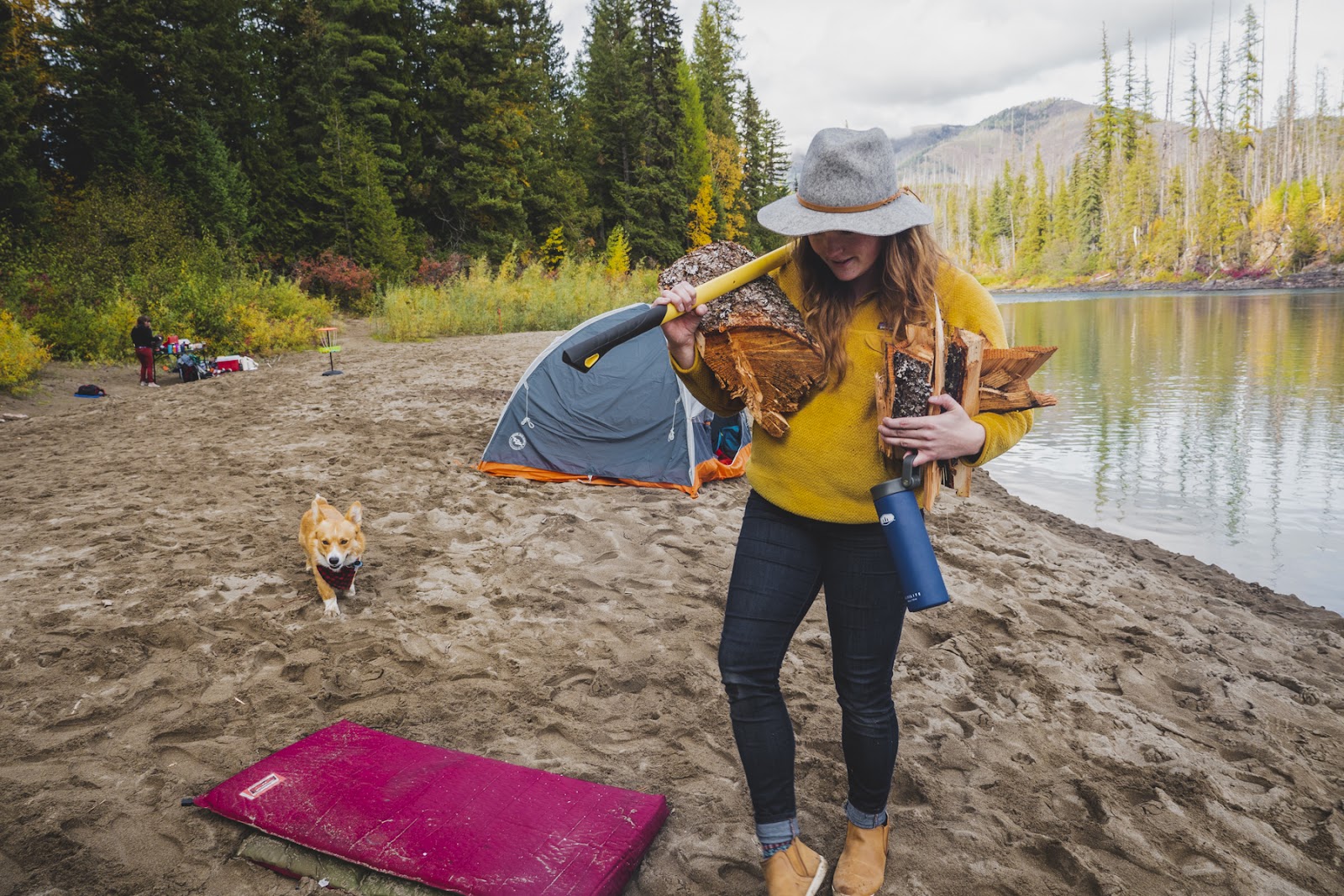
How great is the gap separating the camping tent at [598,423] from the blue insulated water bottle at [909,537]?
15.9 ft

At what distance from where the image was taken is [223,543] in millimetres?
4922

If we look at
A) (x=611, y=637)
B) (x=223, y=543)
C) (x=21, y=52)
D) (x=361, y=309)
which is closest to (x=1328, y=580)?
(x=611, y=637)

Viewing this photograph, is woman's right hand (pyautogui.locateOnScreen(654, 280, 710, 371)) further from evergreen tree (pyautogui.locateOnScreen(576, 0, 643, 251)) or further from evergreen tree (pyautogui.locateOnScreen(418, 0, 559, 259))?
evergreen tree (pyautogui.locateOnScreen(576, 0, 643, 251))

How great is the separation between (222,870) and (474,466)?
4.74 meters

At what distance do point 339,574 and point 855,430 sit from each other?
3262 mm

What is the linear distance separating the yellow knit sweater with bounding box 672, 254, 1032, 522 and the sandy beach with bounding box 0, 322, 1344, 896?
3.99 feet

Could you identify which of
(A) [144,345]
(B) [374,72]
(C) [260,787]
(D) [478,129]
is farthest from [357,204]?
(C) [260,787]

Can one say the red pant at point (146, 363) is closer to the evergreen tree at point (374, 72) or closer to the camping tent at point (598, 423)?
the camping tent at point (598, 423)

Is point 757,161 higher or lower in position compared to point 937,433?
higher

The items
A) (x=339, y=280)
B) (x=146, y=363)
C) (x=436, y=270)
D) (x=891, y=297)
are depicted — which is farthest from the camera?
(x=436, y=270)

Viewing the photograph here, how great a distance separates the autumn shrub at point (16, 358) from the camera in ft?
33.3

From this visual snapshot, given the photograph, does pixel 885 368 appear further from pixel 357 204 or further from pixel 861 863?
pixel 357 204

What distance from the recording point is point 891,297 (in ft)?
5.92

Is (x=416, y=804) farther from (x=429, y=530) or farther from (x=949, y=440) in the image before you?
(x=429, y=530)
